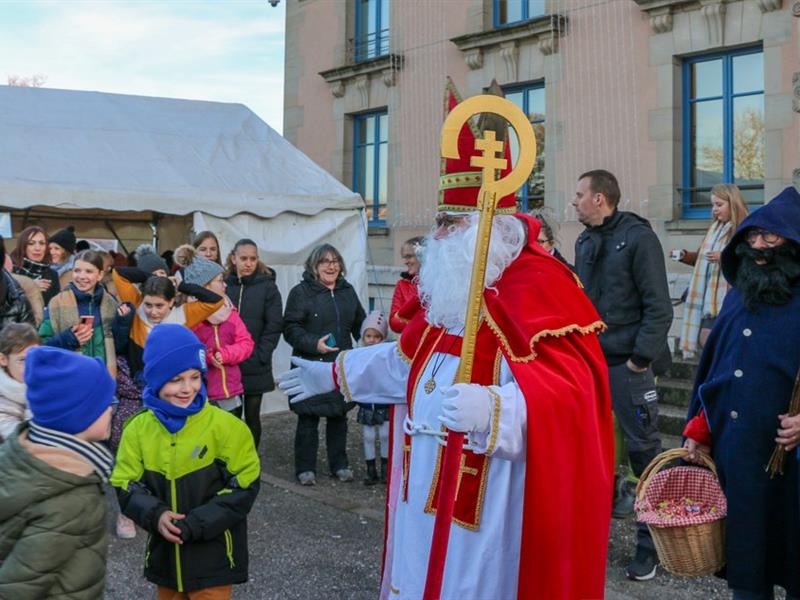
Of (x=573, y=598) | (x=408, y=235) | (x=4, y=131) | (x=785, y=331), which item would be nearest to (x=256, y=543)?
(x=573, y=598)

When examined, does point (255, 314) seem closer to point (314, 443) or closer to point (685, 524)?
point (314, 443)

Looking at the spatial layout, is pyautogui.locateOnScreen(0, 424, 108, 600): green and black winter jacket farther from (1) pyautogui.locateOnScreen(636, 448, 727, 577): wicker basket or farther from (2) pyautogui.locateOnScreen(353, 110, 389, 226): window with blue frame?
(2) pyautogui.locateOnScreen(353, 110, 389, 226): window with blue frame

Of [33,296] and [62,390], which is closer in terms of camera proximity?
[62,390]

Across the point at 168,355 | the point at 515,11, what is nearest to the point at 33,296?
the point at 168,355

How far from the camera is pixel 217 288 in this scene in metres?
6.59

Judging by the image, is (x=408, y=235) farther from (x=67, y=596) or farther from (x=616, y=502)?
(x=67, y=596)

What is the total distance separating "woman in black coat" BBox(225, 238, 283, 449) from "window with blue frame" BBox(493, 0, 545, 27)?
21.3 ft

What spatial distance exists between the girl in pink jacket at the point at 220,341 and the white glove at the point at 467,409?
12.8 feet

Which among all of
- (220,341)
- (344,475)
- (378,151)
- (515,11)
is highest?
(515,11)

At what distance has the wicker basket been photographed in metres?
3.35

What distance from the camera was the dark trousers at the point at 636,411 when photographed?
17.1 feet

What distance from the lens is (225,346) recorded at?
6.56 meters

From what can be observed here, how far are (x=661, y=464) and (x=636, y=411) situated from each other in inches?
70.2

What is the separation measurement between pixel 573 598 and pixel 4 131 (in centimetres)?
820
